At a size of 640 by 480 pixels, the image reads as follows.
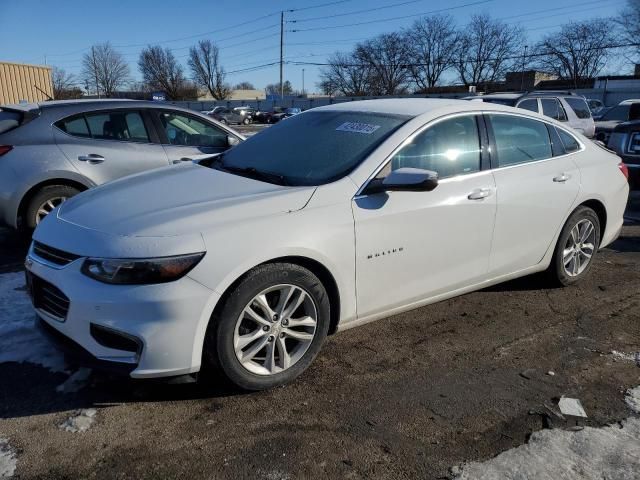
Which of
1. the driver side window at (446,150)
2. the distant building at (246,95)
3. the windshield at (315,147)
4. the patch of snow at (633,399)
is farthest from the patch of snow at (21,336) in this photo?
the distant building at (246,95)

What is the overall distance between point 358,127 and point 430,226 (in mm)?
852

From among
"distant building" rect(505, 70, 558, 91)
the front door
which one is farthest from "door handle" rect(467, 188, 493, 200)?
"distant building" rect(505, 70, 558, 91)

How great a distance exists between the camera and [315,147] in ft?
11.8

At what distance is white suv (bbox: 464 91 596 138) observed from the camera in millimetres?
10359

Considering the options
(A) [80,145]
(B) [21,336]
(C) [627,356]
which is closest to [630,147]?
(C) [627,356]

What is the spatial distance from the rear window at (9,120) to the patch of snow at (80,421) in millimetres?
3676

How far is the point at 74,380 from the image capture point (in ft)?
10.0

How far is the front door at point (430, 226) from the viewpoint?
10.4 feet

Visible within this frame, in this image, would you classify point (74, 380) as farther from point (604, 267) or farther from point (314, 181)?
point (604, 267)

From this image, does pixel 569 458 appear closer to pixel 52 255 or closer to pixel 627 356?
pixel 627 356

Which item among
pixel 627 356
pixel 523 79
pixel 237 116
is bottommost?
pixel 627 356

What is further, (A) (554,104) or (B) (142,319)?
(A) (554,104)

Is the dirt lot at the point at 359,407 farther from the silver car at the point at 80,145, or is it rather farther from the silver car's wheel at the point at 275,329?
the silver car at the point at 80,145

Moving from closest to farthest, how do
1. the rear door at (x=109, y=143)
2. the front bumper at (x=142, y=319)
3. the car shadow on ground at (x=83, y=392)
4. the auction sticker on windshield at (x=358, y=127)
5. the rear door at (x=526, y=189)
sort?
1. the front bumper at (x=142, y=319)
2. the car shadow on ground at (x=83, y=392)
3. the auction sticker on windshield at (x=358, y=127)
4. the rear door at (x=526, y=189)
5. the rear door at (x=109, y=143)
